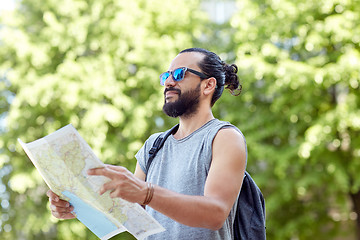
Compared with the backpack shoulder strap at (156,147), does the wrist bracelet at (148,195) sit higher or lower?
higher

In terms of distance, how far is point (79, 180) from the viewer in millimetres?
1929

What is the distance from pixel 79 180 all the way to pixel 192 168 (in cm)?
58

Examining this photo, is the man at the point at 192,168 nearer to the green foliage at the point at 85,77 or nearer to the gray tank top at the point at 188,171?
the gray tank top at the point at 188,171

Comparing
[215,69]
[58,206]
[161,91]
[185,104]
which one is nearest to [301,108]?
[161,91]

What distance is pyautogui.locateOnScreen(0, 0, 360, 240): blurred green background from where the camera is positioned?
10727 millimetres

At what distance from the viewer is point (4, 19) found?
12.8 m

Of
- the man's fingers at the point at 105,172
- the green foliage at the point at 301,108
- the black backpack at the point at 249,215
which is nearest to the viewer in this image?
the man's fingers at the point at 105,172

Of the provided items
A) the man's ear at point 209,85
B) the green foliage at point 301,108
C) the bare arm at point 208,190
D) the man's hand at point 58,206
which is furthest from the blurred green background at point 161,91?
the man's hand at point 58,206

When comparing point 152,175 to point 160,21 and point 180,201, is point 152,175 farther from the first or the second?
point 160,21

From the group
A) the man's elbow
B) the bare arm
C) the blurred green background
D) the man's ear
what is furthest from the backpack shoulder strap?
the blurred green background

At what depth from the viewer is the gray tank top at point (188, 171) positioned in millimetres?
2287

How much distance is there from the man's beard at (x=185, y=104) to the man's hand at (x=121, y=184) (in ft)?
2.37

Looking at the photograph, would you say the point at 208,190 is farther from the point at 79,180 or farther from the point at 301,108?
the point at 301,108

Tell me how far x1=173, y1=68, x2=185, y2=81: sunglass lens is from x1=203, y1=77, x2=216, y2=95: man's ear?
12cm
